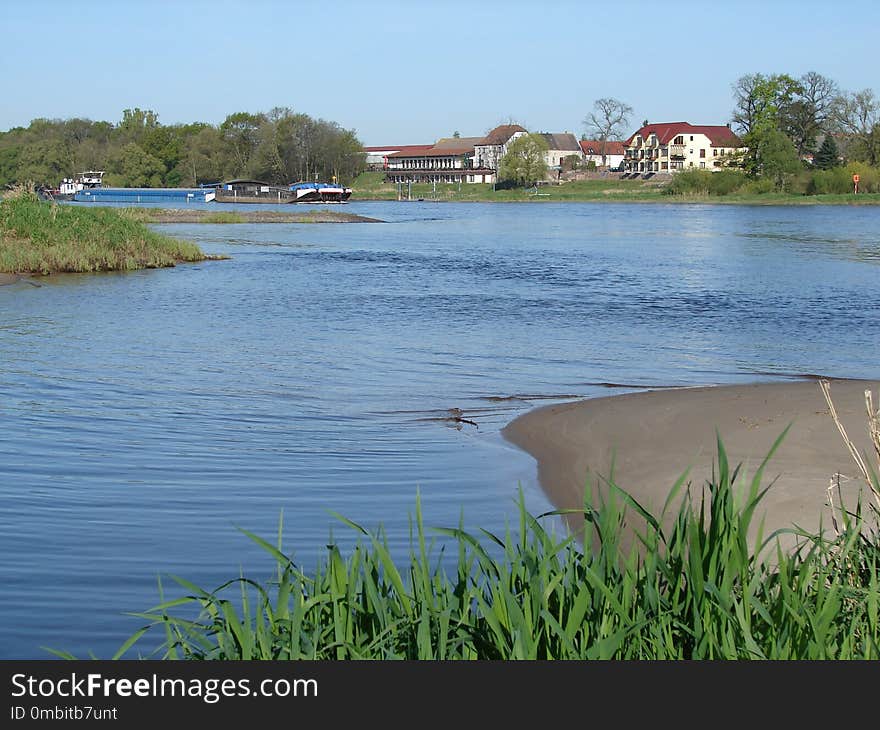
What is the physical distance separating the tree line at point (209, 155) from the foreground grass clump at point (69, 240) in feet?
402

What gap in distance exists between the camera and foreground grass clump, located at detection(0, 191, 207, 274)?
35094 millimetres

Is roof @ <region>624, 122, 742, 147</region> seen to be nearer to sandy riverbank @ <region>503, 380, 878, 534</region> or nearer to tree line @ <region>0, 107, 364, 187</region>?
tree line @ <region>0, 107, 364, 187</region>

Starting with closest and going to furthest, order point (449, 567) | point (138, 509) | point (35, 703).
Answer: point (35, 703) < point (449, 567) < point (138, 509)

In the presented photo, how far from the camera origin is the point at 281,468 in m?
10.7

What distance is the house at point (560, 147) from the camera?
182m

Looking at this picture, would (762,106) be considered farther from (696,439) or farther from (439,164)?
(696,439)

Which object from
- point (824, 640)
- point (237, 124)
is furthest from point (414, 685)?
point (237, 124)

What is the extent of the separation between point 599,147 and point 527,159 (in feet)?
152

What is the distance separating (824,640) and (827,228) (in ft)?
223

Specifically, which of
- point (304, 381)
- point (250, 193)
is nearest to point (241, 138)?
point (250, 193)

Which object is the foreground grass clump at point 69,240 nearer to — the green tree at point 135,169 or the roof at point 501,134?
the green tree at point 135,169

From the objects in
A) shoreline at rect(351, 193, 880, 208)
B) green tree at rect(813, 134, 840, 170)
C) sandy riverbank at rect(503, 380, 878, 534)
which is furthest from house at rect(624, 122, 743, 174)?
sandy riverbank at rect(503, 380, 878, 534)

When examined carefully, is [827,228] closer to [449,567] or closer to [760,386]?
[760,386]

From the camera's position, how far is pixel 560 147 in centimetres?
18525
